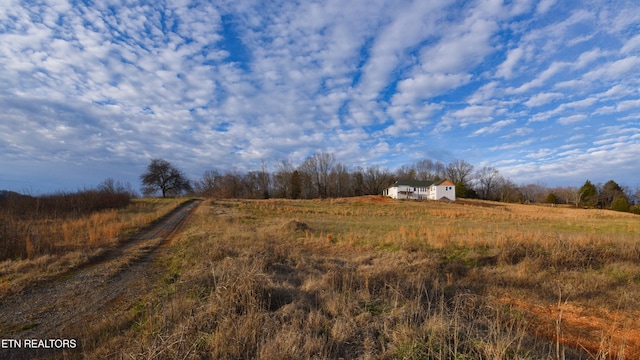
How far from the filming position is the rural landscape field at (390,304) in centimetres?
367

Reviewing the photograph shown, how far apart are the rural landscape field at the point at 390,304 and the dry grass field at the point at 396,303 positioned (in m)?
0.03

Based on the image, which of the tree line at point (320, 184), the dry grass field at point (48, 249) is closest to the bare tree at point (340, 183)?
the tree line at point (320, 184)

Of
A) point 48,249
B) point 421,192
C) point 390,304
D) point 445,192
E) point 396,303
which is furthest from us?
point 421,192

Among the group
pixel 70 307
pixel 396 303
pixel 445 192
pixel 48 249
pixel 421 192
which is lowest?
pixel 70 307

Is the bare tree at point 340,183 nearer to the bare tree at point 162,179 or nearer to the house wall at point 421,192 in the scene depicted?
the house wall at point 421,192

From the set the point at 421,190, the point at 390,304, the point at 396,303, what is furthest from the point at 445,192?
the point at 396,303

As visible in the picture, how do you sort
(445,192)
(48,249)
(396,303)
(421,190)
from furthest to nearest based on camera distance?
1. (421,190)
2. (445,192)
3. (48,249)
4. (396,303)

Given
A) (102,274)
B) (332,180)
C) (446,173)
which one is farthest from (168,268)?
(446,173)

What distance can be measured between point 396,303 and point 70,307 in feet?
22.3

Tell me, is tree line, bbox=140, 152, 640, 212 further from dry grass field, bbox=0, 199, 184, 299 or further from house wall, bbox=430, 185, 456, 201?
dry grass field, bbox=0, 199, 184, 299

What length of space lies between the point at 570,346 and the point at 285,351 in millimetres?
6017

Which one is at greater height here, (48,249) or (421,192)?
(421,192)

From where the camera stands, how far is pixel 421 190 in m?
70.8

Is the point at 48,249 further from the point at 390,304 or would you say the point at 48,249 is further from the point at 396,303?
the point at 396,303
